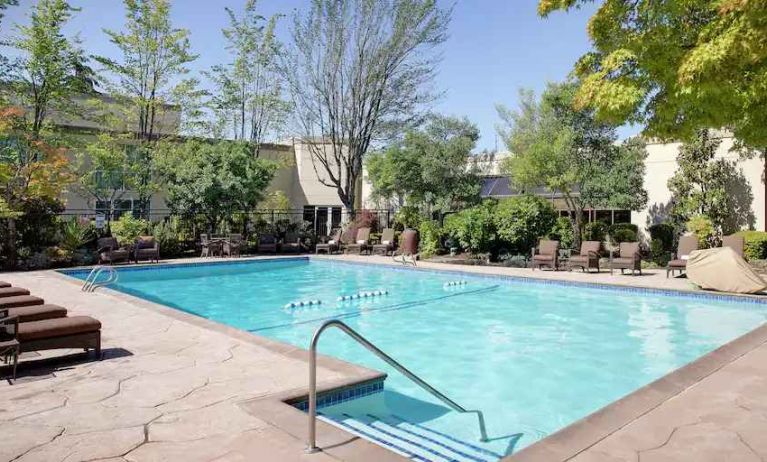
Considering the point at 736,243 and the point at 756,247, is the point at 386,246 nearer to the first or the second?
the point at 736,243

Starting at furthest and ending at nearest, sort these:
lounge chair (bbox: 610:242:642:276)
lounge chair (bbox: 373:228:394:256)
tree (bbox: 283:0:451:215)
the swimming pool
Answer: tree (bbox: 283:0:451:215) < lounge chair (bbox: 373:228:394:256) < lounge chair (bbox: 610:242:642:276) < the swimming pool

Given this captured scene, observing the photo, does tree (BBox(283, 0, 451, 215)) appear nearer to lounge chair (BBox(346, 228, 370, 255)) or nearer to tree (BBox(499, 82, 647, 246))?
lounge chair (BBox(346, 228, 370, 255))

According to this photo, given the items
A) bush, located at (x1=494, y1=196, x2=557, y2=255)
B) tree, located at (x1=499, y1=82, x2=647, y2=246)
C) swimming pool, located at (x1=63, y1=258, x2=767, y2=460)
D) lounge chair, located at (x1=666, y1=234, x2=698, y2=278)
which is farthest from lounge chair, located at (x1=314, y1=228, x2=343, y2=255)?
lounge chair, located at (x1=666, y1=234, x2=698, y2=278)

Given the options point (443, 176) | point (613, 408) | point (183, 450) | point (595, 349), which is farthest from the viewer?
point (443, 176)

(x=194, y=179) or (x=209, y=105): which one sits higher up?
(x=209, y=105)

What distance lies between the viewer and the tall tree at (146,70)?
19531 mm

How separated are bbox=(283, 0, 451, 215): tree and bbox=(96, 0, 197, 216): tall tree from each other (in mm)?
5970

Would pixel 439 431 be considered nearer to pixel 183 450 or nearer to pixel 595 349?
pixel 183 450

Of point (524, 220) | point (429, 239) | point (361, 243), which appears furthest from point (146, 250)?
point (524, 220)

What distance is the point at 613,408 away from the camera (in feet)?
13.6

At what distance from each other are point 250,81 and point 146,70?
5.59 m

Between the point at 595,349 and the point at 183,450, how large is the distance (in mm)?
6231

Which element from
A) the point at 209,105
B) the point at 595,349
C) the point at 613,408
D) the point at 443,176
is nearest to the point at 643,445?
the point at 613,408

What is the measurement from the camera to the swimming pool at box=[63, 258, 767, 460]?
5121 mm
